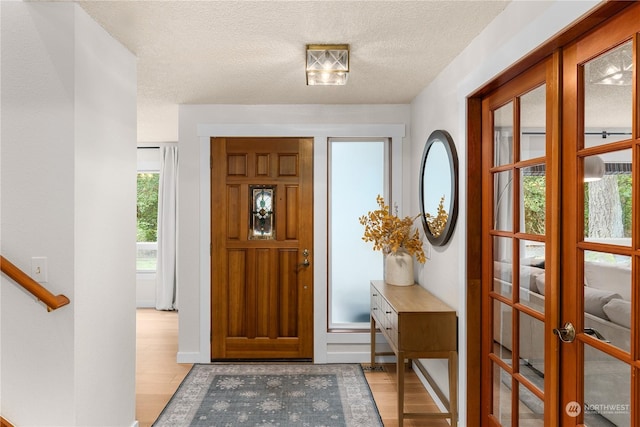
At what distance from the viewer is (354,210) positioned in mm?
4113

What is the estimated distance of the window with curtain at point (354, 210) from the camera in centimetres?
411

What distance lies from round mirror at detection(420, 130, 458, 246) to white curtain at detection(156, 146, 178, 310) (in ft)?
12.8

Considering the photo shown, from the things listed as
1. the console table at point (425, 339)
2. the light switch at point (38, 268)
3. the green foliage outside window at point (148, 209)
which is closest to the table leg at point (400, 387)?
the console table at point (425, 339)

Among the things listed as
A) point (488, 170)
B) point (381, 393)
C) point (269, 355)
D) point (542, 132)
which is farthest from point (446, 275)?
point (269, 355)

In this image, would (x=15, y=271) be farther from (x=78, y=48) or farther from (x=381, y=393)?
(x=381, y=393)

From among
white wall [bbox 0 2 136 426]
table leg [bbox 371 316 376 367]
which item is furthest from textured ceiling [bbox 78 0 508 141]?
table leg [bbox 371 316 376 367]

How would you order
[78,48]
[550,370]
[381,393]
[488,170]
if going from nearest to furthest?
[550,370] → [78,48] → [488,170] → [381,393]

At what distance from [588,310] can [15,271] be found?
97.8 inches

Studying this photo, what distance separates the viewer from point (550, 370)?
1810mm

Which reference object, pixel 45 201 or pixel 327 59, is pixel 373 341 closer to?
pixel 327 59

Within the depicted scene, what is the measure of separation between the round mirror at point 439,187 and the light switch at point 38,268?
93.3 inches

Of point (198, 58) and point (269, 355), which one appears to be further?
point (269, 355)

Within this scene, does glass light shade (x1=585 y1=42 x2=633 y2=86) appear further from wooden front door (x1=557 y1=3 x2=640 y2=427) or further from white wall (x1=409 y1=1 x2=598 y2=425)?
white wall (x1=409 y1=1 x2=598 y2=425)

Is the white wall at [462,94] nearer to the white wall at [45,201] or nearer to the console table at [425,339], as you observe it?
the console table at [425,339]
